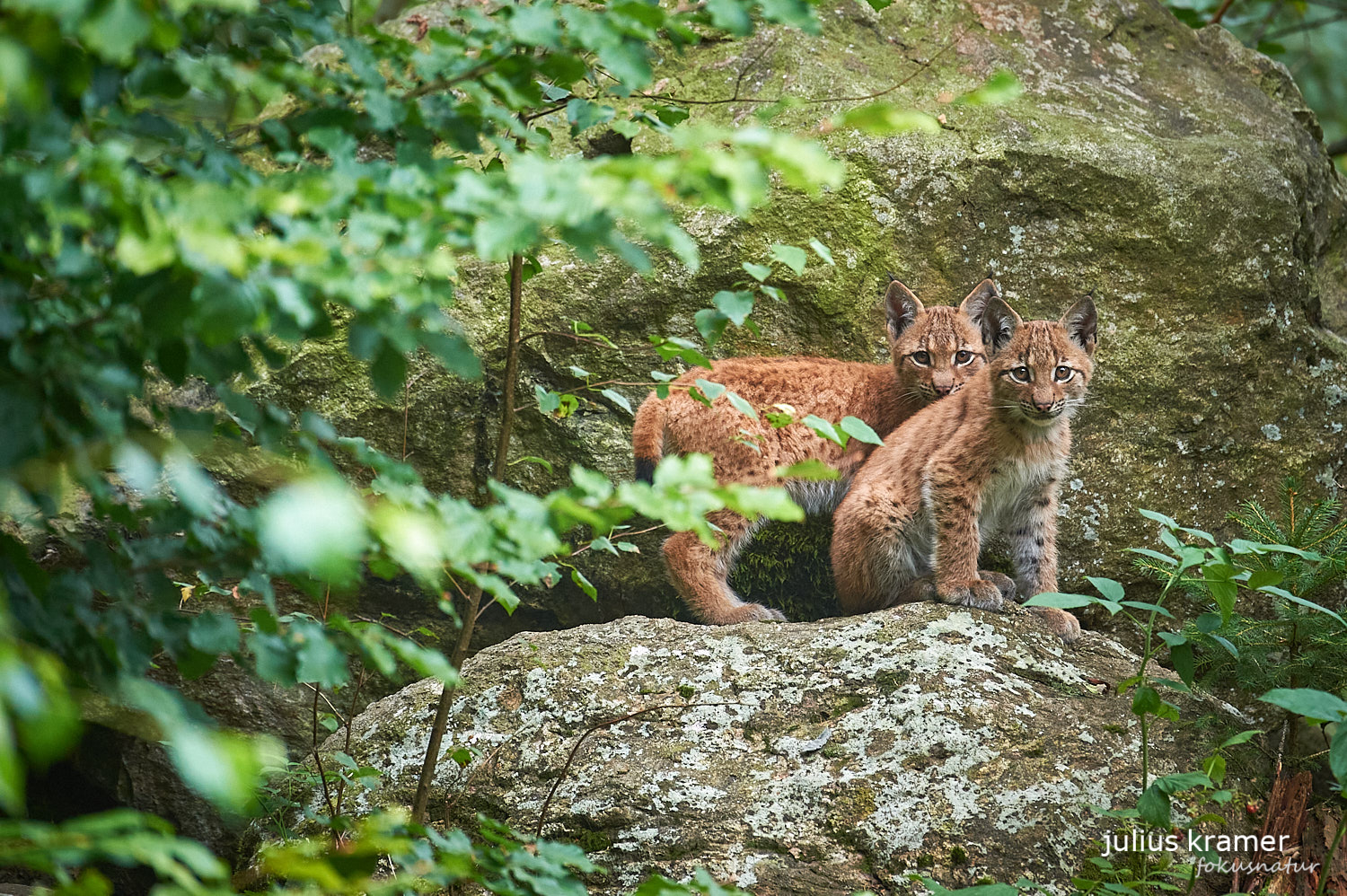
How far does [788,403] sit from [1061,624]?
4.81 feet

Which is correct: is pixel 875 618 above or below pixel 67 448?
below

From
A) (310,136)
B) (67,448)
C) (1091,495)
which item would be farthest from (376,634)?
(1091,495)

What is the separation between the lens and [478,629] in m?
4.83

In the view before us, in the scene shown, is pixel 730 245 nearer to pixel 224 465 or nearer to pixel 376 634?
pixel 224 465

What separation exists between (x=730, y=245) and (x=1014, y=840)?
2974mm

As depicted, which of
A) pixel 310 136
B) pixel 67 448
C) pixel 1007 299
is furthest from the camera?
pixel 1007 299

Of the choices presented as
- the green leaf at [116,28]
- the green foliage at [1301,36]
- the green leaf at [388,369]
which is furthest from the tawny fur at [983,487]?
the green foliage at [1301,36]

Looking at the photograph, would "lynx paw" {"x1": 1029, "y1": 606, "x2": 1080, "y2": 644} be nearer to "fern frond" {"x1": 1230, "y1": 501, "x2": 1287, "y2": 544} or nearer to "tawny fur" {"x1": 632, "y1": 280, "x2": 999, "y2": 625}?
"fern frond" {"x1": 1230, "y1": 501, "x2": 1287, "y2": 544}

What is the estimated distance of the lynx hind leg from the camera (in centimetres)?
460

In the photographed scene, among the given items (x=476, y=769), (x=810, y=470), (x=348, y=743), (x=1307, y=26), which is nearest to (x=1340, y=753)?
(x=810, y=470)

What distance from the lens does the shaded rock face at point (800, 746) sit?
9.83 feet

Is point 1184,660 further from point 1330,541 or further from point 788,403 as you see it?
point 788,403

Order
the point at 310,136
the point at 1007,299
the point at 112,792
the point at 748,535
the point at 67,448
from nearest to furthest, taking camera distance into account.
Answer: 1. the point at 67,448
2. the point at 310,136
3. the point at 112,792
4. the point at 748,535
5. the point at 1007,299

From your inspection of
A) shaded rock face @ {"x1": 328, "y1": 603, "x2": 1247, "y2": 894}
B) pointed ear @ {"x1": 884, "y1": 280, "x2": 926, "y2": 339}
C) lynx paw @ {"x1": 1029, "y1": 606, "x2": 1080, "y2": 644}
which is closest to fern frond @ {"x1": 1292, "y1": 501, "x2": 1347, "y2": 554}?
shaded rock face @ {"x1": 328, "y1": 603, "x2": 1247, "y2": 894}
